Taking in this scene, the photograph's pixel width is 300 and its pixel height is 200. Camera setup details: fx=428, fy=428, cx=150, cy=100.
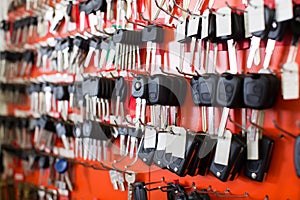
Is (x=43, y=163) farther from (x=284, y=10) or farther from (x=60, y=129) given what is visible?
(x=284, y=10)

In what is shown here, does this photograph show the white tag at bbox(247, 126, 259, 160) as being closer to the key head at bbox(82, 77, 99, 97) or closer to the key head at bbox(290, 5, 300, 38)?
the key head at bbox(290, 5, 300, 38)

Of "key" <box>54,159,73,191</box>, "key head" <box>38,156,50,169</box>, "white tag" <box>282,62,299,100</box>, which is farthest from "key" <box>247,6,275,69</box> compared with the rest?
"key head" <box>38,156,50,169</box>

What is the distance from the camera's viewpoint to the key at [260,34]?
3.83 feet

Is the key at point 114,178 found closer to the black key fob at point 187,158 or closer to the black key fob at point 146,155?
the black key fob at point 146,155

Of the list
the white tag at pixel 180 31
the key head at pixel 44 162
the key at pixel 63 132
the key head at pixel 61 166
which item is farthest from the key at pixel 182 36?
the key head at pixel 44 162

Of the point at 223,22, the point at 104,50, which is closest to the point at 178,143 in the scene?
the point at 223,22

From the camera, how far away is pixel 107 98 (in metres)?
1.72

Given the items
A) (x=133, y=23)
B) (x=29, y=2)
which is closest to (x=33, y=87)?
(x=29, y=2)

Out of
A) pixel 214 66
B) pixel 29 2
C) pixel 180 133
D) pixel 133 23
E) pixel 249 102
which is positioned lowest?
pixel 180 133

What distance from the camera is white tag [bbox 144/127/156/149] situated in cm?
154

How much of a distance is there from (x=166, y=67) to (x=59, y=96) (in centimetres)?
66

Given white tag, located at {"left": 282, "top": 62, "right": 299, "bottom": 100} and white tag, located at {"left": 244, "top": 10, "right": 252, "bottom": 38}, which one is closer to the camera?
white tag, located at {"left": 282, "top": 62, "right": 299, "bottom": 100}

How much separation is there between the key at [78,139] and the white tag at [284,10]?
1045 mm

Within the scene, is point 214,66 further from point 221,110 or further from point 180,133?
point 180,133
